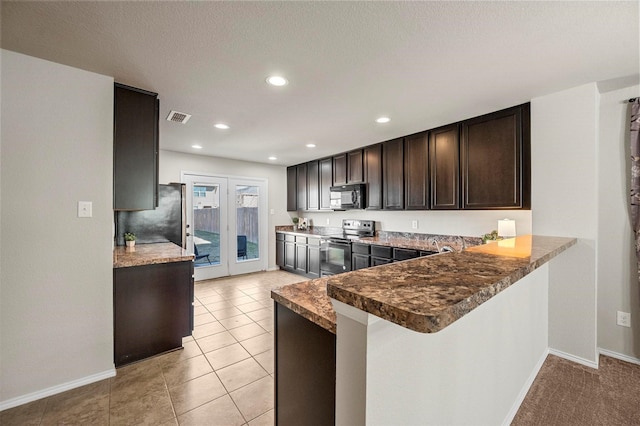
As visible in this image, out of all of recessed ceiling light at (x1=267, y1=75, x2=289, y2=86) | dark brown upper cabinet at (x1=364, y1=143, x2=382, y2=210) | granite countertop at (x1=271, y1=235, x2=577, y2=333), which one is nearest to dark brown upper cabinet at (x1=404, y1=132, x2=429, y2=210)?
dark brown upper cabinet at (x1=364, y1=143, x2=382, y2=210)

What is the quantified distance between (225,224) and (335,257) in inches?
89.9

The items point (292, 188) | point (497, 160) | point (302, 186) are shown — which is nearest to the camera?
point (497, 160)

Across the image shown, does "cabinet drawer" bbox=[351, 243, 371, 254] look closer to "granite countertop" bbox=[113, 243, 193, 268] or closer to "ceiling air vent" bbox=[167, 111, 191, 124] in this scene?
"granite countertop" bbox=[113, 243, 193, 268]

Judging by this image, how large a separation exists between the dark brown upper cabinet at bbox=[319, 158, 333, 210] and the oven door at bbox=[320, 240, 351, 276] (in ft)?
2.50

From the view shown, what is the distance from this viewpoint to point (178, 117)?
297cm

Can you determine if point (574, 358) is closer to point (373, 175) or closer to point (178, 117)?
point (373, 175)

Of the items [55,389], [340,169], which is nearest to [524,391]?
[55,389]

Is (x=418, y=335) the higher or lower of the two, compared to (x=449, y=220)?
lower

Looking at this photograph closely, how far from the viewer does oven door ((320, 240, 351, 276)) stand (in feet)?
14.4

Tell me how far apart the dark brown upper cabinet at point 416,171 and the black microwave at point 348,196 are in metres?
0.79

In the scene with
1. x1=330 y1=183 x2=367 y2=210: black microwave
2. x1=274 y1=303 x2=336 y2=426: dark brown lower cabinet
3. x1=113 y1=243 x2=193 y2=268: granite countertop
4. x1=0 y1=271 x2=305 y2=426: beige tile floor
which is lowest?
x1=0 y1=271 x2=305 y2=426: beige tile floor

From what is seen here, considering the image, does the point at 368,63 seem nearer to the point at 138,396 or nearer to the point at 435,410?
the point at 435,410

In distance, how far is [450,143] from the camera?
3236mm

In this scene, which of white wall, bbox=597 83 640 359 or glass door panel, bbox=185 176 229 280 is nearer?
white wall, bbox=597 83 640 359
